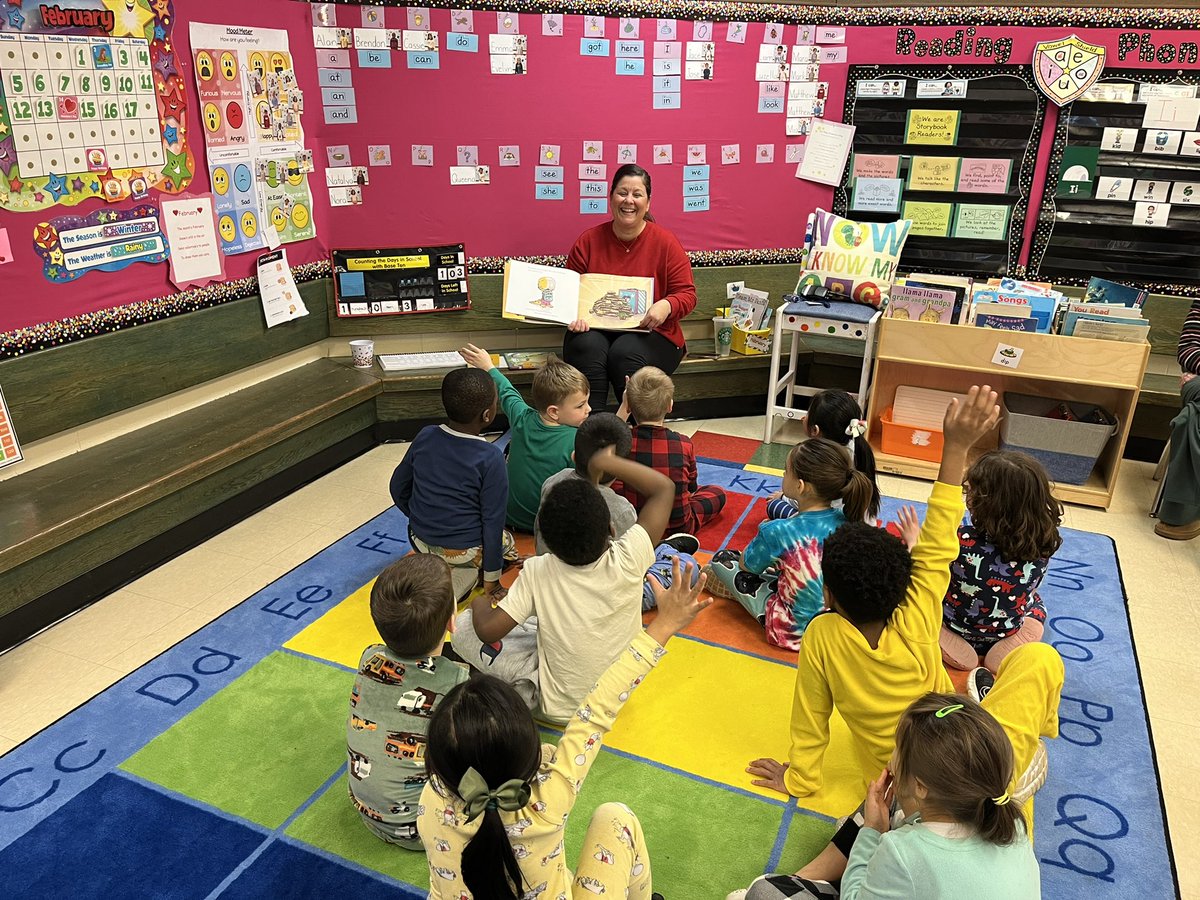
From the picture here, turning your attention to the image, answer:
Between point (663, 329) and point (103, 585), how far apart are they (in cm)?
287

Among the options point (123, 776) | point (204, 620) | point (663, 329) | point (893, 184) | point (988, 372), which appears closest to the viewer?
point (123, 776)

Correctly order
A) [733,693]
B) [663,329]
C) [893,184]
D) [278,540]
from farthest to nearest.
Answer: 1. [893,184]
2. [663,329]
3. [278,540]
4. [733,693]

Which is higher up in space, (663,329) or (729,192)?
(729,192)

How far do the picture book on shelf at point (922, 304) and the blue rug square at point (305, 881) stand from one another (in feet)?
11.5

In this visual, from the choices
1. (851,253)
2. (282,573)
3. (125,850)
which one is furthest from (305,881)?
(851,253)

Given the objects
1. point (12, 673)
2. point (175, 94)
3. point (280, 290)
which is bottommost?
point (12, 673)

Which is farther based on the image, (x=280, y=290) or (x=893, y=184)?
(x=893, y=184)

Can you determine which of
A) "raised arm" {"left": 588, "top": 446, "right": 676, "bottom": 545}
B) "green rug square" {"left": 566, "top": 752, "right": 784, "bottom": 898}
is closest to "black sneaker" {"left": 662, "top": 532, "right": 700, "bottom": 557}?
"raised arm" {"left": 588, "top": 446, "right": 676, "bottom": 545}

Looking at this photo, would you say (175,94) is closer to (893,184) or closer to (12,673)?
(12,673)

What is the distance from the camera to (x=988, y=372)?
4.31 m

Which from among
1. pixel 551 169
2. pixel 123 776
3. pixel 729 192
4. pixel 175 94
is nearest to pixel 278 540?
pixel 123 776

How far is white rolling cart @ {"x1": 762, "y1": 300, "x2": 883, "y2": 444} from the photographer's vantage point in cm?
452

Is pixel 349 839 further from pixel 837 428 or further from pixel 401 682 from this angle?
pixel 837 428

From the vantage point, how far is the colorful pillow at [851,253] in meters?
A: 4.80
